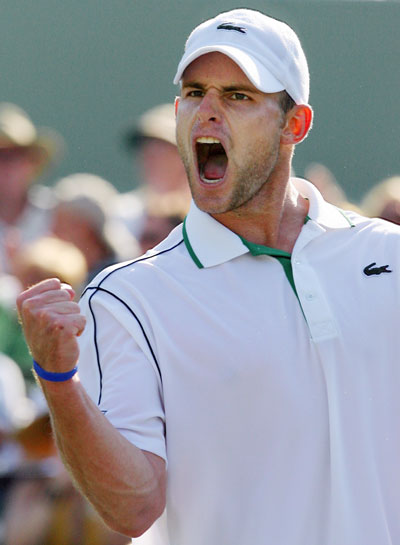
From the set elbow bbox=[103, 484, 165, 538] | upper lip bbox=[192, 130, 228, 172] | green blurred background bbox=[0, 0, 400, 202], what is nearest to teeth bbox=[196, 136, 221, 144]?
upper lip bbox=[192, 130, 228, 172]

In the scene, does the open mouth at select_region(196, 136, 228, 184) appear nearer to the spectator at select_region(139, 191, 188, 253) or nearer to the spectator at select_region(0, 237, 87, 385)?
the spectator at select_region(0, 237, 87, 385)

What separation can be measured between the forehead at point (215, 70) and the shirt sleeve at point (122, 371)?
57cm

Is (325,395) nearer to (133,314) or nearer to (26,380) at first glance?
(133,314)

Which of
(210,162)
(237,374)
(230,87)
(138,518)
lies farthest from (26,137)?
(138,518)

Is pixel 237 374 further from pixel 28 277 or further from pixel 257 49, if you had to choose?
pixel 28 277

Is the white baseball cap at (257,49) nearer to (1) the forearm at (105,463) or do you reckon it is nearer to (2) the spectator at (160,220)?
(1) the forearm at (105,463)

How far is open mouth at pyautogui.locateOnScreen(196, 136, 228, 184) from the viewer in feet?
9.00

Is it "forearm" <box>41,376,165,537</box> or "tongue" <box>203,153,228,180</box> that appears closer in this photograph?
"forearm" <box>41,376,165,537</box>

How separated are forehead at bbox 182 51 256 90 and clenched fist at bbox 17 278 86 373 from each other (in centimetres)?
78

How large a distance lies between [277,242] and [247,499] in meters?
0.63

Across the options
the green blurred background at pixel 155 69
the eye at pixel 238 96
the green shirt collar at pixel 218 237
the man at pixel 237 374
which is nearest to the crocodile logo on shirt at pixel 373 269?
the man at pixel 237 374

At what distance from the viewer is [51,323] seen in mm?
2043

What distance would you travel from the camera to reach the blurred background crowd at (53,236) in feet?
14.5

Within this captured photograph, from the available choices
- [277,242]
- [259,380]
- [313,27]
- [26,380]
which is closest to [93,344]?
[259,380]
